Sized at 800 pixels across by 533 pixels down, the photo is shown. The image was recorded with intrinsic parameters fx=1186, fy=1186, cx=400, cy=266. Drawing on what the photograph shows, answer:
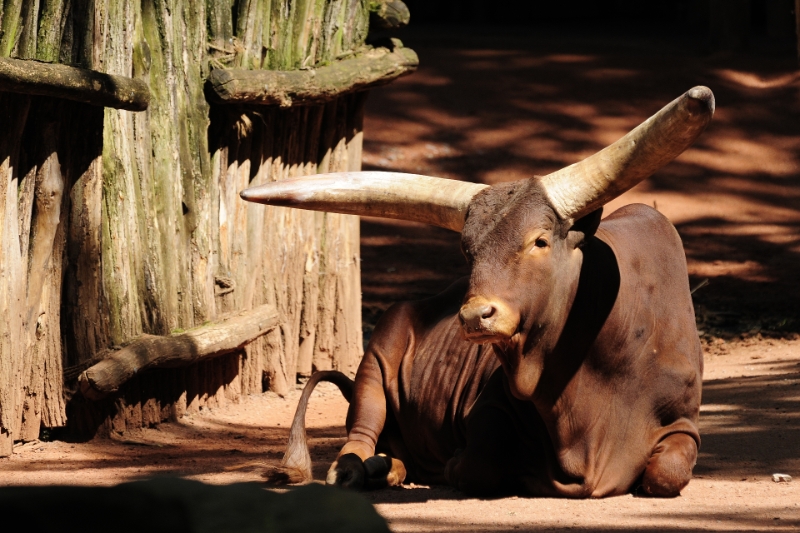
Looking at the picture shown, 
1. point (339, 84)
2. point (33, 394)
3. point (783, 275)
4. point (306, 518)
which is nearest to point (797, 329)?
point (783, 275)

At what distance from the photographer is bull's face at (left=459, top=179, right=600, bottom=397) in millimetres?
4867

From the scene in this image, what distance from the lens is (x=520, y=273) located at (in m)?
5.02

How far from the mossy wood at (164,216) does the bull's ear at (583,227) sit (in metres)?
2.98

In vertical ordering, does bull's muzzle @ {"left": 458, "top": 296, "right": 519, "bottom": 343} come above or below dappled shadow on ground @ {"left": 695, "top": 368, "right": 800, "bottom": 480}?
above

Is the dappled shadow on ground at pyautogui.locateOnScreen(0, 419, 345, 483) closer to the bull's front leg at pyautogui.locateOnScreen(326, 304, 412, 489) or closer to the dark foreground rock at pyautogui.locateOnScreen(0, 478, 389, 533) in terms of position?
the bull's front leg at pyautogui.locateOnScreen(326, 304, 412, 489)

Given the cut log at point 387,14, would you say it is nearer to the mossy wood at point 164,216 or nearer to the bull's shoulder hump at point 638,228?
the mossy wood at point 164,216

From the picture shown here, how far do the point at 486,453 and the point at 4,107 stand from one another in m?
3.15

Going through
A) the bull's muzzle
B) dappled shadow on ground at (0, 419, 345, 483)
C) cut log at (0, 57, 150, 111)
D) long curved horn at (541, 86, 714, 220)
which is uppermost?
cut log at (0, 57, 150, 111)

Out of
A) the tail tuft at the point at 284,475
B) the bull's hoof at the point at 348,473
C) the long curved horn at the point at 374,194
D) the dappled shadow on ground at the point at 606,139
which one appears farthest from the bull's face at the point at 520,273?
the dappled shadow on ground at the point at 606,139

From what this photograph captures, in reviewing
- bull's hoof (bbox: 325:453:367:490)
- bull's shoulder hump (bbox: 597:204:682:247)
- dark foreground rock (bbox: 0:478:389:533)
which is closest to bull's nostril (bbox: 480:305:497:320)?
bull's shoulder hump (bbox: 597:204:682:247)

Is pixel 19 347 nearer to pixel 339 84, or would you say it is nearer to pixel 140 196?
pixel 140 196

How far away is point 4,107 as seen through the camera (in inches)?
250

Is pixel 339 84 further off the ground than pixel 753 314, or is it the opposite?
pixel 339 84

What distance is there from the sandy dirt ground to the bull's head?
2.72ft
